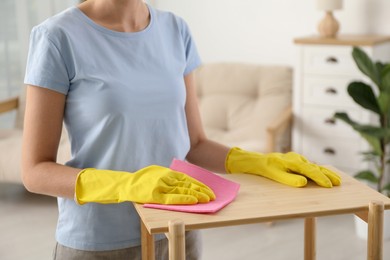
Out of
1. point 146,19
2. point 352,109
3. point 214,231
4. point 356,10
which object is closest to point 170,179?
point 146,19

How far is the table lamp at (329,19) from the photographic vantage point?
416cm

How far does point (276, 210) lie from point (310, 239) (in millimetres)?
368

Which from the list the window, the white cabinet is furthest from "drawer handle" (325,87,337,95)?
the window

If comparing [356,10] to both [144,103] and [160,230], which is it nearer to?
[144,103]

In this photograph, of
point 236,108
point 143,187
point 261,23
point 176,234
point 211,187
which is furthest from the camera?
point 261,23

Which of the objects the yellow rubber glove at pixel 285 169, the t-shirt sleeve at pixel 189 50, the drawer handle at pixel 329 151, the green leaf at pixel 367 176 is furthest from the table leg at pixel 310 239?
the drawer handle at pixel 329 151

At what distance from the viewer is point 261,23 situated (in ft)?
15.9

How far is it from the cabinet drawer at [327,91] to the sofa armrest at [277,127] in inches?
5.7

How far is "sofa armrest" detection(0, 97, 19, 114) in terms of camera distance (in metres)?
4.64

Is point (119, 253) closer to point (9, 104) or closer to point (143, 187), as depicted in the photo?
point (143, 187)

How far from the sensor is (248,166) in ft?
5.31

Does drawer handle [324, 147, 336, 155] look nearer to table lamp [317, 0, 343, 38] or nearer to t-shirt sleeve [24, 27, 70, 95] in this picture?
table lamp [317, 0, 343, 38]

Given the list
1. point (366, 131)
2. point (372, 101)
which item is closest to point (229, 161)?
point (366, 131)

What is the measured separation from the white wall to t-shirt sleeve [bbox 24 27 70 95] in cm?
324
